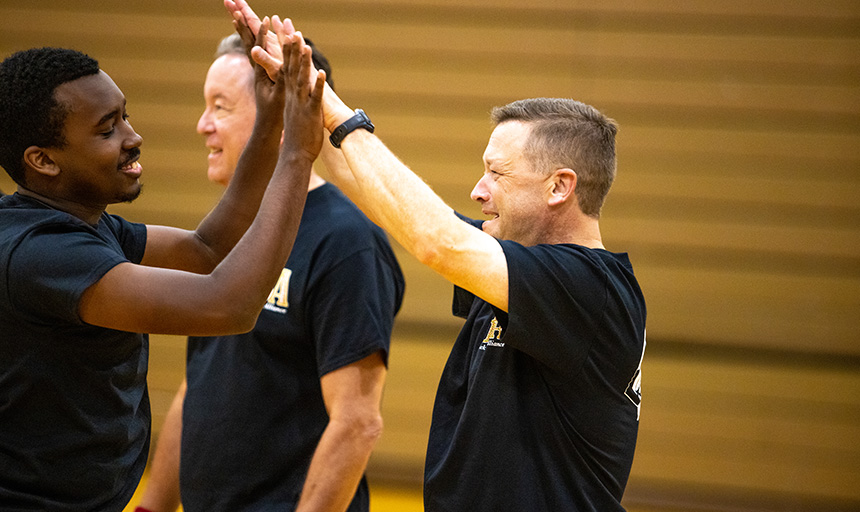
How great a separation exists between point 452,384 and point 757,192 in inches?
130

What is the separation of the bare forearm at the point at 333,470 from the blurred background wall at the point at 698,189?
2.61 meters

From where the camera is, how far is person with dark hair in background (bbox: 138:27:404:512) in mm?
2395

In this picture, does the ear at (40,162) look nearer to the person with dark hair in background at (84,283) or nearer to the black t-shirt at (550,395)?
the person with dark hair in background at (84,283)

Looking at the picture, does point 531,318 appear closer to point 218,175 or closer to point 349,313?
point 349,313

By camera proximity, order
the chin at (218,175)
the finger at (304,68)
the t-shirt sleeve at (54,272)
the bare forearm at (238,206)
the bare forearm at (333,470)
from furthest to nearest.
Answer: the chin at (218,175), the bare forearm at (333,470), the bare forearm at (238,206), the finger at (304,68), the t-shirt sleeve at (54,272)

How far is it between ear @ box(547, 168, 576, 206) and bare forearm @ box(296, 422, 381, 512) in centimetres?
91

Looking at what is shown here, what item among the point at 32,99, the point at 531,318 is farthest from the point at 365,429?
the point at 32,99

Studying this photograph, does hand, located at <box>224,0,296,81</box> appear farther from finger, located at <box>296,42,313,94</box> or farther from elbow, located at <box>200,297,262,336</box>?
elbow, located at <box>200,297,262,336</box>

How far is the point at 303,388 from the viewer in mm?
2506

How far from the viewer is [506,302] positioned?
1792mm

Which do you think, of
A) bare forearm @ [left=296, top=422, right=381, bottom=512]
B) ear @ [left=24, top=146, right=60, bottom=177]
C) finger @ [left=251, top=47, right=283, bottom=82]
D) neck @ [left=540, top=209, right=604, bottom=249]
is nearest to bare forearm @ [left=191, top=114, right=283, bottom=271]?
finger @ [left=251, top=47, right=283, bottom=82]

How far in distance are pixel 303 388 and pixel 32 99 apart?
3.85 feet

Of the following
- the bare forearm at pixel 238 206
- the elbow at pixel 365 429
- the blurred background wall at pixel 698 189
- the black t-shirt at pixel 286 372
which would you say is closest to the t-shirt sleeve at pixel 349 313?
the black t-shirt at pixel 286 372

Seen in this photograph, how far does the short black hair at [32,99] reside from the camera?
1.67 meters
